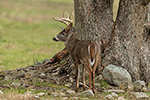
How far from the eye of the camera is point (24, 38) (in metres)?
24.7

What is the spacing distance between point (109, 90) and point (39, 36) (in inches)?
708

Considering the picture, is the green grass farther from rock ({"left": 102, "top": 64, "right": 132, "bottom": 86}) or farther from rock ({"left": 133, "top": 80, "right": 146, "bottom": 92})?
rock ({"left": 133, "top": 80, "right": 146, "bottom": 92})

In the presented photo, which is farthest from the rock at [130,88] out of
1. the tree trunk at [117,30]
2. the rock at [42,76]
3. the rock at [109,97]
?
the rock at [42,76]

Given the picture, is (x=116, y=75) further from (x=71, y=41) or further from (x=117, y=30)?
(x=71, y=41)

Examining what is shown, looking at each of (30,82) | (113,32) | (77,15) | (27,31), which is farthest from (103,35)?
(27,31)

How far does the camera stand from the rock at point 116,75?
9.21m

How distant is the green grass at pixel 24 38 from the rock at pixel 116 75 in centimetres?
472

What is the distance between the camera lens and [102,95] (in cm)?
840

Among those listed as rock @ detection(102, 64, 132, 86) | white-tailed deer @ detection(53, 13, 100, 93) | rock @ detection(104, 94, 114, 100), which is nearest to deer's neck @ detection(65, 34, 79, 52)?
white-tailed deer @ detection(53, 13, 100, 93)

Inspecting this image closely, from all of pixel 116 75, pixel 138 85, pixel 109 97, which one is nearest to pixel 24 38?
pixel 116 75

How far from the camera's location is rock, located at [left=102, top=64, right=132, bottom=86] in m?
9.21

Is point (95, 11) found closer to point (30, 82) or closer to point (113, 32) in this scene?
point (113, 32)

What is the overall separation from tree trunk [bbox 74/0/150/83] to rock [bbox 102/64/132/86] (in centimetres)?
37

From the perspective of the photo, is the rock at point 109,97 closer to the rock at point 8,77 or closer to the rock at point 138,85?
the rock at point 138,85
